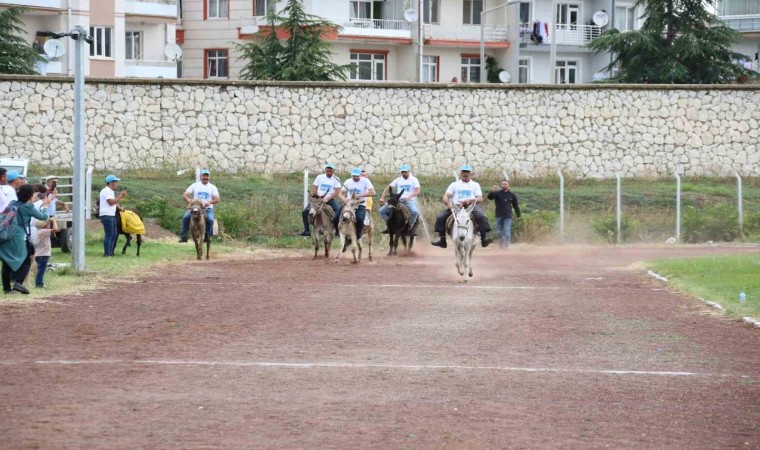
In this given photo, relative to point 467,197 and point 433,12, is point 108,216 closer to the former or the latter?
point 467,197

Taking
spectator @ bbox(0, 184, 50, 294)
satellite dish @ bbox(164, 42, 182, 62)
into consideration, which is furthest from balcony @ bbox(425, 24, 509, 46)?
spectator @ bbox(0, 184, 50, 294)

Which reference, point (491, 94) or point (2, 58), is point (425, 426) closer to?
point (491, 94)

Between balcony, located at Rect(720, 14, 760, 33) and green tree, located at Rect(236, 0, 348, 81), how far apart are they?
27401 millimetres

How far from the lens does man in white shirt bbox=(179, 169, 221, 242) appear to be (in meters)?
28.5

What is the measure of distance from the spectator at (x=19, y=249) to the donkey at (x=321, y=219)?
949 cm

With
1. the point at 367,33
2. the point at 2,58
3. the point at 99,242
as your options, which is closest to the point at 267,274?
the point at 99,242

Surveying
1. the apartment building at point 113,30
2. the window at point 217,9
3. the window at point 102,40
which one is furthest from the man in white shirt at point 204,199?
the window at point 217,9

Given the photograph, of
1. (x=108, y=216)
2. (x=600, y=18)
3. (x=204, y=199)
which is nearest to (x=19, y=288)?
(x=108, y=216)

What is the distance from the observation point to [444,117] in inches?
1592

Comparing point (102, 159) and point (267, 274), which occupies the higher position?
point (102, 159)

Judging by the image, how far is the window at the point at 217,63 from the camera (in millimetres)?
64625

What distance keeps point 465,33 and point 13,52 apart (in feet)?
84.0

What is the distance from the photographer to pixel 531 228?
35.9 m

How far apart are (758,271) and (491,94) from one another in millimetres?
17059
